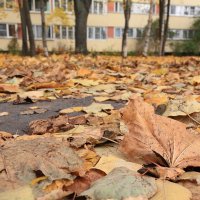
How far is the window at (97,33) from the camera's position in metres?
39.9

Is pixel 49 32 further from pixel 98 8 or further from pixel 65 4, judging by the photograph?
pixel 98 8

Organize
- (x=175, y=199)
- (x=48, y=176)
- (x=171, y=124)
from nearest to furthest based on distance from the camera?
(x=175, y=199) < (x=48, y=176) < (x=171, y=124)

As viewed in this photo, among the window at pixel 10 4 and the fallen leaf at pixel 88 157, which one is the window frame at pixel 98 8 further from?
the fallen leaf at pixel 88 157

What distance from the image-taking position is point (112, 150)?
1379 mm

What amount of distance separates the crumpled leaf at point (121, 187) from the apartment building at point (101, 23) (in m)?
34.4

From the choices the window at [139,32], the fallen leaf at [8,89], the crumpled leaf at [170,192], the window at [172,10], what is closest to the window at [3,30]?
the window at [139,32]

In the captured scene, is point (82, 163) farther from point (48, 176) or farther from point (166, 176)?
point (166, 176)

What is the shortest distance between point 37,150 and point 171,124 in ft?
1.58

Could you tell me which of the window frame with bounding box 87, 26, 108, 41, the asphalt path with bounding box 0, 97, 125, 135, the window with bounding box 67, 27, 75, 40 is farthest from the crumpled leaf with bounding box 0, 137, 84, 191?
the window frame with bounding box 87, 26, 108, 41

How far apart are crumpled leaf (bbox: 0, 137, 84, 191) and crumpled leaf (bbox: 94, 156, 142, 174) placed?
7 cm

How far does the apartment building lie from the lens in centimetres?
3712

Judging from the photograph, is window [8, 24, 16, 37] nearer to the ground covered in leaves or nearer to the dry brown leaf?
the ground covered in leaves

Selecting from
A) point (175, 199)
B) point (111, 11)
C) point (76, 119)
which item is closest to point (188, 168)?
point (175, 199)

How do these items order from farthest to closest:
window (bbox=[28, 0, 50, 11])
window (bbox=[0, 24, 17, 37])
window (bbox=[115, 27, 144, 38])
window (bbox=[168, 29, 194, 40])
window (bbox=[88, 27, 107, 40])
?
window (bbox=[168, 29, 194, 40])
window (bbox=[115, 27, 144, 38])
window (bbox=[88, 27, 107, 40])
window (bbox=[28, 0, 50, 11])
window (bbox=[0, 24, 17, 37])
